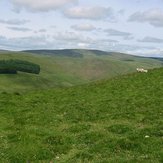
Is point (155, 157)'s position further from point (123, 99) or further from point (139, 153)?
point (123, 99)

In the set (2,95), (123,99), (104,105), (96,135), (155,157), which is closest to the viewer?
(155,157)

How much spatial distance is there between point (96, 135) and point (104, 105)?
1389 centimetres

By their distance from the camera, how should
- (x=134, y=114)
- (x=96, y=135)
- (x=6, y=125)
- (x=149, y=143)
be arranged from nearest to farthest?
1. (x=149, y=143)
2. (x=96, y=135)
3. (x=6, y=125)
4. (x=134, y=114)

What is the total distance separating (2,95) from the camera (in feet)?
152

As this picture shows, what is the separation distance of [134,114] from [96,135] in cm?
891

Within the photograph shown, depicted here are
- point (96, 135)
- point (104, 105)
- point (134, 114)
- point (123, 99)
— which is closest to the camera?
point (96, 135)

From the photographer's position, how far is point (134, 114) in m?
31.5

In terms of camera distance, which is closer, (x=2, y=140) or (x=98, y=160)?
(x=98, y=160)

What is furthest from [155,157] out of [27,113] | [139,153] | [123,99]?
[123,99]

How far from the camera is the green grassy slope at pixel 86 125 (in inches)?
766

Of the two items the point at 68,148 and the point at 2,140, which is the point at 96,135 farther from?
the point at 2,140

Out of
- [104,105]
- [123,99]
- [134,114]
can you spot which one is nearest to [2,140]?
[134,114]

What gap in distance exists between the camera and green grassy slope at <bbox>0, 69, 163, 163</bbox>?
19.5 meters

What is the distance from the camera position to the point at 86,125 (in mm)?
26531
